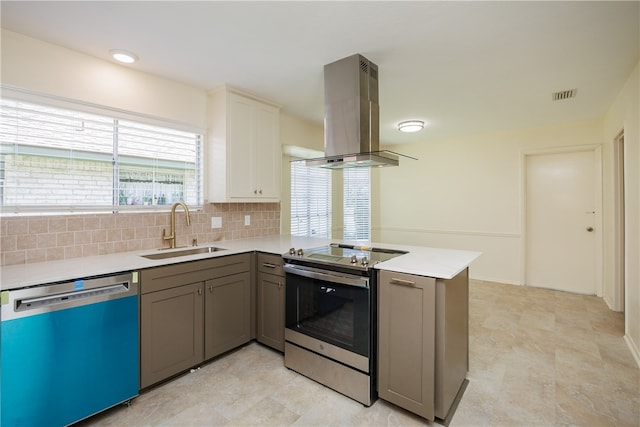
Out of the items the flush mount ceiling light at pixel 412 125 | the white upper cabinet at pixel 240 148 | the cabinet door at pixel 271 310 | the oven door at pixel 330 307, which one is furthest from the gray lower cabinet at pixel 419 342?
the flush mount ceiling light at pixel 412 125

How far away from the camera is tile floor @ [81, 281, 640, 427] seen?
6.13 ft

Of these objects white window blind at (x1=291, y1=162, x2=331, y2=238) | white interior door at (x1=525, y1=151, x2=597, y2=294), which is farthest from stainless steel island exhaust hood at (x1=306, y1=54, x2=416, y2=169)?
white interior door at (x1=525, y1=151, x2=597, y2=294)

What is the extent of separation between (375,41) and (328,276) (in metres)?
1.75

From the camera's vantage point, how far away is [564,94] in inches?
127

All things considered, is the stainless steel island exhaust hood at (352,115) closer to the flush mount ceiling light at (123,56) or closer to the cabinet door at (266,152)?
the cabinet door at (266,152)

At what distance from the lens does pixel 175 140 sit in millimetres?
2990

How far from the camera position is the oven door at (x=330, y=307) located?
6.50 feet

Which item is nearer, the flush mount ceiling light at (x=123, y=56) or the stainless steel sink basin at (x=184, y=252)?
the flush mount ceiling light at (x=123, y=56)

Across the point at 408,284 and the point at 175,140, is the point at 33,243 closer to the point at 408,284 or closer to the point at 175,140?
the point at 175,140

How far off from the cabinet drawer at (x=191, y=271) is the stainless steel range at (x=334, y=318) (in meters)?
0.48

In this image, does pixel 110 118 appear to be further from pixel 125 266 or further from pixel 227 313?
pixel 227 313

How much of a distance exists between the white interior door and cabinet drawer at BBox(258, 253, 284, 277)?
419 centimetres

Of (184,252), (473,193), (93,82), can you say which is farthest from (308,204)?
(93,82)

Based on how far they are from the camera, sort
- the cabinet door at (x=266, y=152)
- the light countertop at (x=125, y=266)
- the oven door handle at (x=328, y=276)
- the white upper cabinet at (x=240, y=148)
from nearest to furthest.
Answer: the light countertop at (x=125, y=266), the oven door handle at (x=328, y=276), the white upper cabinet at (x=240, y=148), the cabinet door at (x=266, y=152)
